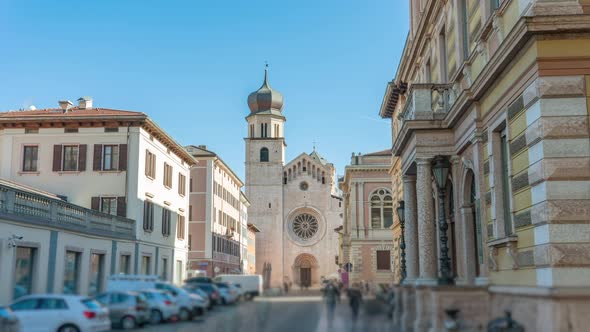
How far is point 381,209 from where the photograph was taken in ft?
226

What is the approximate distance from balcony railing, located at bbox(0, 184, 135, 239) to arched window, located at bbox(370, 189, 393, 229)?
43575 mm

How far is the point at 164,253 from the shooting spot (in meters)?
18.2

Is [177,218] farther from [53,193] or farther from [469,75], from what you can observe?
[469,75]

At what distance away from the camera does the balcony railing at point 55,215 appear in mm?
24672

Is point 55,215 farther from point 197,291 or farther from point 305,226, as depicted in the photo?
point 305,226

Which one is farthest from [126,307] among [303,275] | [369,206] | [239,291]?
[369,206]

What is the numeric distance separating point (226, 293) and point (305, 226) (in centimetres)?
9231

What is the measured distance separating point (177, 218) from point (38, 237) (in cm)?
642

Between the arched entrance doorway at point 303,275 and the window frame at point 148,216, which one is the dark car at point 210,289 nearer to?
the arched entrance doorway at point 303,275

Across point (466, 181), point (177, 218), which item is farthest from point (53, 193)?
point (466, 181)

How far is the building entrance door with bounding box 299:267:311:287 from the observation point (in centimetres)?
1167

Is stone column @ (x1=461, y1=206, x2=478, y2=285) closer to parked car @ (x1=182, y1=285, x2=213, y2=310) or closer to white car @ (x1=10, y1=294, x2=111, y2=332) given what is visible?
parked car @ (x1=182, y1=285, x2=213, y2=310)


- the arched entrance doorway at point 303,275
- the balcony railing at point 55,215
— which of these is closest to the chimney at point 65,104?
the balcony railing at point 55,215

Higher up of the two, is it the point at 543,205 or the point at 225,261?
the point at 543,205
